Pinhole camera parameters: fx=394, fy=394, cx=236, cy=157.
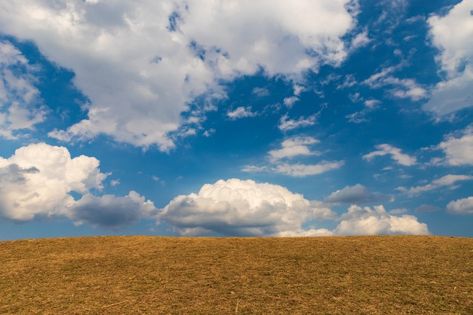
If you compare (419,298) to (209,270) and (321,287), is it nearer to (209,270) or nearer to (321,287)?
(321,287)

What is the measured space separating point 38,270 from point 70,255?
2.99 meters

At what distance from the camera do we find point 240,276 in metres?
17.8

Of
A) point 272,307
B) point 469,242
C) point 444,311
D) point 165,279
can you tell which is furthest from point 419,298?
point 469,242

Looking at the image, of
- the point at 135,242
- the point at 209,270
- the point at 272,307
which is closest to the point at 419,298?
the point at 272,307

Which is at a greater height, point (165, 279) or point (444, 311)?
point (165, 279)

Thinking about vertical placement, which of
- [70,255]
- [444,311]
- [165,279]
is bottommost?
[444,311]

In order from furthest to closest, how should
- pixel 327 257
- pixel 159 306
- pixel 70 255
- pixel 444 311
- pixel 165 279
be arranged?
pixel 70 255, pixel 327 257, pixel 165 279, pixel 159 306, pixel 444 311

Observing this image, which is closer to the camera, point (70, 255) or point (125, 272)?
point (125, 272)

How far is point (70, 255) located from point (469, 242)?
948 inches

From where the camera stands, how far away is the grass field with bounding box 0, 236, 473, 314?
47.2 ft

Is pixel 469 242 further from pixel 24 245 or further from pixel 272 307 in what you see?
pixel 24 245

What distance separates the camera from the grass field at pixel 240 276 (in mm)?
14398

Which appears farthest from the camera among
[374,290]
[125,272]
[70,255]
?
[70,255]

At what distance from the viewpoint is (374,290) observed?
51.0 feet
